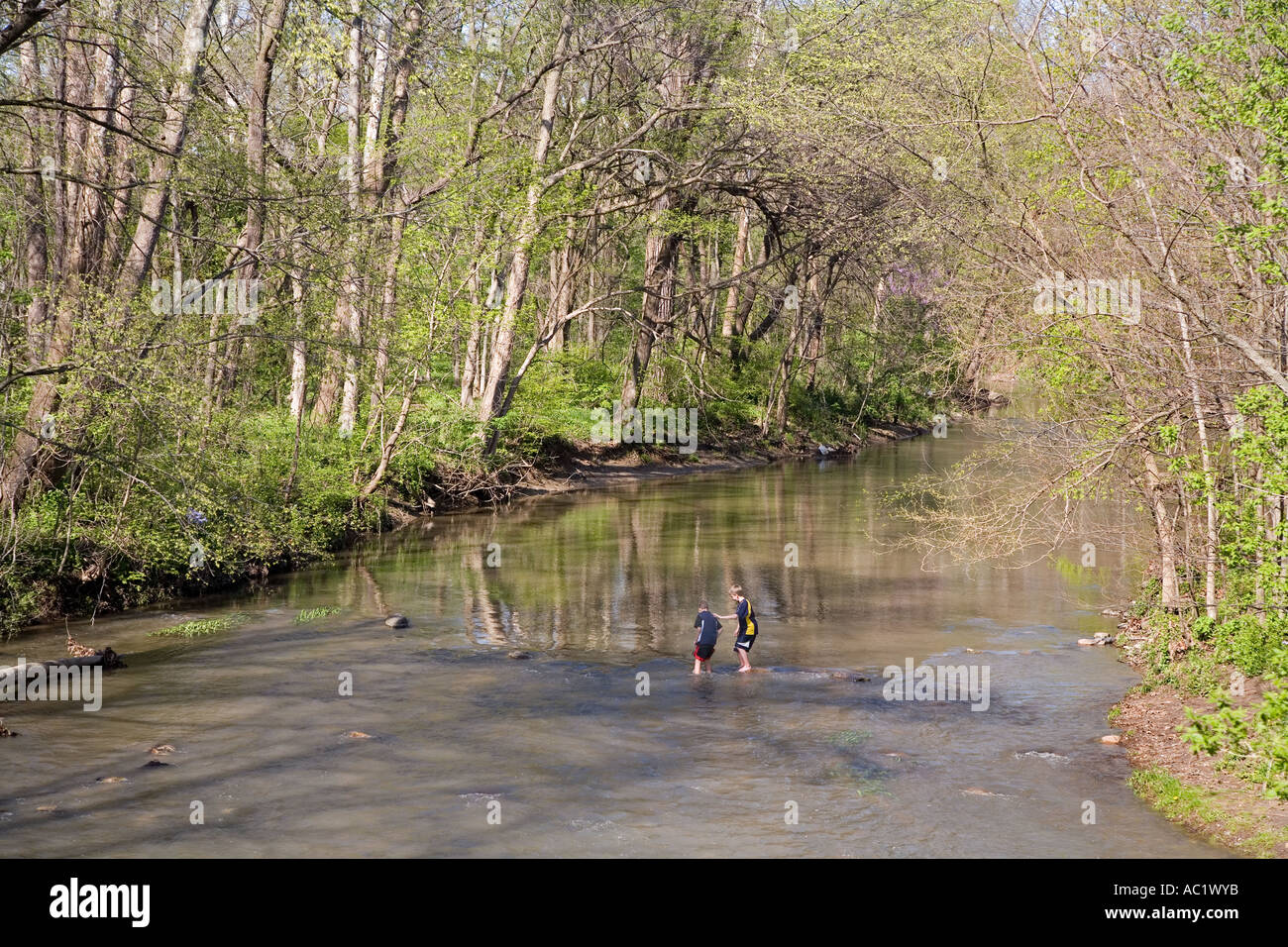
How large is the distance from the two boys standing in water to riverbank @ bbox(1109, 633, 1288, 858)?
5.00m

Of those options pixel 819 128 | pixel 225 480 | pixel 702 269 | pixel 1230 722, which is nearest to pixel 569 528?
pixel 819 128

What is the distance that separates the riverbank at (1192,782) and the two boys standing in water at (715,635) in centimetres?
500

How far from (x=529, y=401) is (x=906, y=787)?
84.1 feet

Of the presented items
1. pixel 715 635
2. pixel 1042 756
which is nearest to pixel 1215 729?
pixel 1042 756

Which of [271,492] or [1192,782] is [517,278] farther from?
[1192,782]

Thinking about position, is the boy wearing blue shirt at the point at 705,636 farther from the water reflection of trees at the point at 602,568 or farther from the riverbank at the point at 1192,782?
the riverbank at the point at 1192,782

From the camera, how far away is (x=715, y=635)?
16719mm

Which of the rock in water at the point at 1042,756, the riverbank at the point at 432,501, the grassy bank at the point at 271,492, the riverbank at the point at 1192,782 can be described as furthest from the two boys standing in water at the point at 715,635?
the riverbank at the point at 432,501

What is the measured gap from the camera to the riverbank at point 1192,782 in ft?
34.7

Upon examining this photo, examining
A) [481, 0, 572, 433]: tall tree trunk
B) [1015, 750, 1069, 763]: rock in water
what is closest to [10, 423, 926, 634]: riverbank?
[481, 0, 572, 433]: tall tree trunk

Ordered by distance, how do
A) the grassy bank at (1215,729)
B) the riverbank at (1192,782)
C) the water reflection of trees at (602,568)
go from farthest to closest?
the water reflection of trees at (602,568) < the riverbank at (1192,782) < the grassy bank at (1215,729)

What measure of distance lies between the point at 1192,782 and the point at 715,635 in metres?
6.66

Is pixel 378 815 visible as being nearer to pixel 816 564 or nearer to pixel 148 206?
pixel 148 206

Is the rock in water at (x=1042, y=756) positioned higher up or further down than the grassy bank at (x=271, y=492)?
further down
